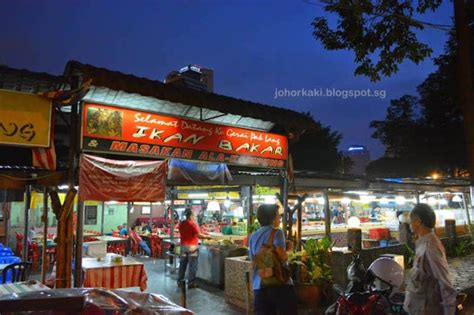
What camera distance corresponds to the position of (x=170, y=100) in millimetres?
7160

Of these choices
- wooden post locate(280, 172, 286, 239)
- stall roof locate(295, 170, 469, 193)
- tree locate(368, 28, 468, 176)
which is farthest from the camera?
tree locate(368, 28, 468, 176)

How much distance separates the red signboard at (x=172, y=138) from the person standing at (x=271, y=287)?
294cm

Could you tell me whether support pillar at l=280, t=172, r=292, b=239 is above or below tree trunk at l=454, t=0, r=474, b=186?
below

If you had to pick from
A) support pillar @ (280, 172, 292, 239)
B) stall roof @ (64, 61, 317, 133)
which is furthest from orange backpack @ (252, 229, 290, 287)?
support pillar @ (280, 172, 292, 239)

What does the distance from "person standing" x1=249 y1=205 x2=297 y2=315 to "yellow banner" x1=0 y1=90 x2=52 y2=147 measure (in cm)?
347

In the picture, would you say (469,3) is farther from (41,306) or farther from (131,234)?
(131,234)

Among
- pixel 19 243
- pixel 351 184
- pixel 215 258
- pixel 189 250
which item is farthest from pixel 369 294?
pixel 19 243

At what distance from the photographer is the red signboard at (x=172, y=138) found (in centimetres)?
682

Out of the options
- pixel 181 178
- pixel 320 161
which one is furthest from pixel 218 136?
pixel 320 161

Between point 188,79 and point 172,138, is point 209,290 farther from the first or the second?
point 188,79

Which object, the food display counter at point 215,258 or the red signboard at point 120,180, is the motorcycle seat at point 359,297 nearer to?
the red signboard at point 120,180

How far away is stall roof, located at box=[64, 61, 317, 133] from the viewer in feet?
20.7

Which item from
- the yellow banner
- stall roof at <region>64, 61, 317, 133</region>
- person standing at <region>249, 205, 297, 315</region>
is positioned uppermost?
stall roof at <region>64, 61, 317, 133</region>

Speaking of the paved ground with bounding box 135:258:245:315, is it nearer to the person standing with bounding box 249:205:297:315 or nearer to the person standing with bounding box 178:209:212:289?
the person standing with bounding box 178:209:212:289
